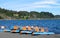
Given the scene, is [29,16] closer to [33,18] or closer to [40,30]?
[33,18]

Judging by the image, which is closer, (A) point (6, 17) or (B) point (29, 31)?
(B) point (29, 31)

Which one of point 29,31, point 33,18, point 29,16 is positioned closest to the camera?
point 29,31

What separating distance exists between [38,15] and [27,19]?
29.7ft

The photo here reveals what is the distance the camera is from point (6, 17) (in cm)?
16562

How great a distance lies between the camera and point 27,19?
527 ft

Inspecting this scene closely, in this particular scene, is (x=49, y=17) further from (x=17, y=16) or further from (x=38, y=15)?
(x=17, y=16)

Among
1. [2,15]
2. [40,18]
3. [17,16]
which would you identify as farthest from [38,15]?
[2,15]

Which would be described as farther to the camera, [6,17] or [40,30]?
[6,17]

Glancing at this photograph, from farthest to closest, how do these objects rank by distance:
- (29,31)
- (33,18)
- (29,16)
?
1. (33,18)
2. (29,16)
3. (29,31)

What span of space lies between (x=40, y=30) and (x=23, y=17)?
121 meters

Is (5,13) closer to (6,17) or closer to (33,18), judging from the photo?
(6,17)

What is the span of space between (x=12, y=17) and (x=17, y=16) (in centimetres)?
405

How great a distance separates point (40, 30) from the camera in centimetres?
4219

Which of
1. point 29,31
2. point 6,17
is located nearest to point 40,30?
point 29,31
